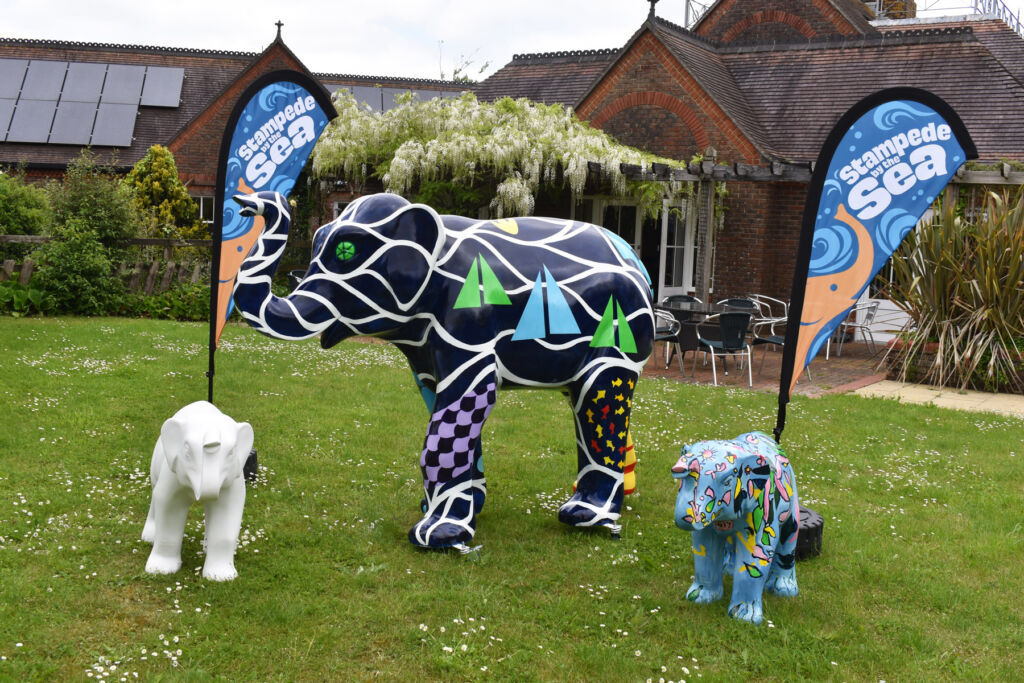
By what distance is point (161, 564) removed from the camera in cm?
448

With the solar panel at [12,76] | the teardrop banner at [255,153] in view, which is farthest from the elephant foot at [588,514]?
the solar panel at [12,76]

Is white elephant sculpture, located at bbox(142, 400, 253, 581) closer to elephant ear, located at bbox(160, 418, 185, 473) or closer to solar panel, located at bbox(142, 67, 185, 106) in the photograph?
elephant ear, located at bbox(160, 418, 185, 473)

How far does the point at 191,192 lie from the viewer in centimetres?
2156

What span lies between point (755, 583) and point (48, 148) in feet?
72.6

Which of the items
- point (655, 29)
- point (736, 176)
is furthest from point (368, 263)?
point (655, 29)

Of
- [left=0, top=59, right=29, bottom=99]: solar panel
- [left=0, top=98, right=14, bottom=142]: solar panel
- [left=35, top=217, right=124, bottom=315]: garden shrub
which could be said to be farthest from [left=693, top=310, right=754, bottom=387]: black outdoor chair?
[left=0, top=59, right=29, bottom=99]: solar panel

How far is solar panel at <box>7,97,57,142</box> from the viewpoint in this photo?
21.6 metres

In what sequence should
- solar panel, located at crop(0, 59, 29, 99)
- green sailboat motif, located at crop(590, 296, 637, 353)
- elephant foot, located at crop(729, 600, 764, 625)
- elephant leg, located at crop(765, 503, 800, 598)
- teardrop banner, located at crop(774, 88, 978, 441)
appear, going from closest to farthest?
elephant foot, located at crop(729, 600, 764, 625), elephant leg, located at crop(765, 503, 800, 598), teardrop banner, located at crop(774, 88, 978, 441), green sailboat motif, located at crop(590, 296, 637, 353), solar panel, located at crop(0, 59, 29, 99)

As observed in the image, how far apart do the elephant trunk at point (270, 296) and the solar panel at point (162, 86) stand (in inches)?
824

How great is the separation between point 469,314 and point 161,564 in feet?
6.60

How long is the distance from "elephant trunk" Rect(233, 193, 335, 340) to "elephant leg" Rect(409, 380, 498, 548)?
817 mm

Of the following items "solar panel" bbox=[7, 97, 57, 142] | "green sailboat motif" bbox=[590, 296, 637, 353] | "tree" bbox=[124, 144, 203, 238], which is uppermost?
"solar panel" bbox=[7, 97, 57, 142]

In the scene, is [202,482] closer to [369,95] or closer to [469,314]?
[469,314]

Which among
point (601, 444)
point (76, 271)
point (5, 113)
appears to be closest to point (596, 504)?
point (601, 444)
